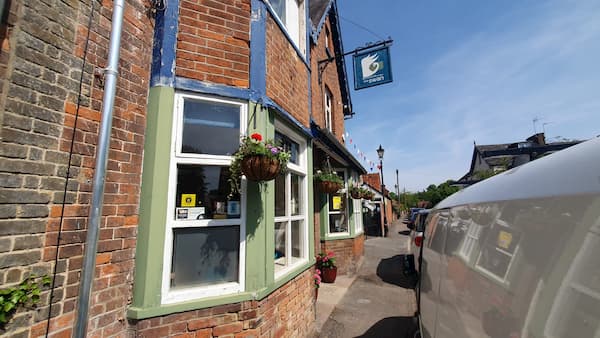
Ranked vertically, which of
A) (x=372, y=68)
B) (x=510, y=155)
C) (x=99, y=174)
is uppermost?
(x=372, y=68)

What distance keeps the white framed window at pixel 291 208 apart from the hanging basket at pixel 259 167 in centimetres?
101

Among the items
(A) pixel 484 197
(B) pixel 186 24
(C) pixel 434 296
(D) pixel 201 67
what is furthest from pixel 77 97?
(C) pixel 434 296

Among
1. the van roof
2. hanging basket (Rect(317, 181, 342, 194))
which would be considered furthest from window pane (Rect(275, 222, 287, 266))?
the van roof

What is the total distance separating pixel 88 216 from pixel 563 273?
9.68ft

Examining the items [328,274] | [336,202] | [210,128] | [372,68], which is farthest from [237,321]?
[372,68]

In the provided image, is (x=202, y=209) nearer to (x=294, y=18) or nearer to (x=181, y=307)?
(x=181, y=307)

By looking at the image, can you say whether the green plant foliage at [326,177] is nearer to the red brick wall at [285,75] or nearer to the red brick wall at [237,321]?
the red brick wall at [285,75]

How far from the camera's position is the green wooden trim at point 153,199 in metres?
2.49

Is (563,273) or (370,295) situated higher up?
(563,273)

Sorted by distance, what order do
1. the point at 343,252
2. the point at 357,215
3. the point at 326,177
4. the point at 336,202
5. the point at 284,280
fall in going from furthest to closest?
the point at 357,215 → the point at 343,252 → the point at 336,202 → the point at 326,177 → the point at 284,280

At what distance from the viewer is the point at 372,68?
7.54 m

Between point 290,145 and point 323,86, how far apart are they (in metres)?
4.79

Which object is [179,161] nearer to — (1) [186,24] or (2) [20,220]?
(2) [20,220]

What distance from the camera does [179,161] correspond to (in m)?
2.79
